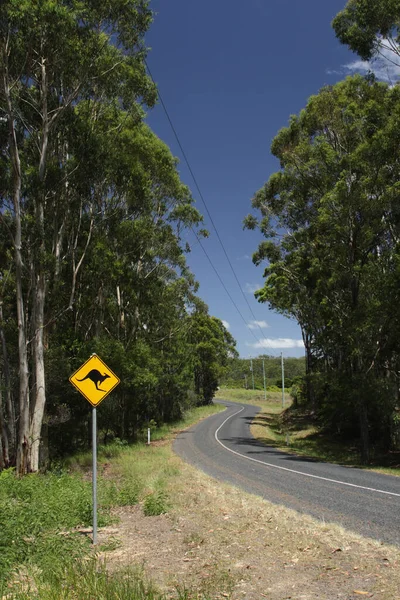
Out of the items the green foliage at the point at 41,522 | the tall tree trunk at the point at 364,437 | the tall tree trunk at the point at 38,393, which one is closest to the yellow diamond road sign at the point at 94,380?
the green foliage at the point at 41,522

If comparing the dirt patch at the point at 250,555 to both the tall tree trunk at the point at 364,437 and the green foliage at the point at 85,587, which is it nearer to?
the green foliage at the point at 85,587

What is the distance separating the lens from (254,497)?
1120cm

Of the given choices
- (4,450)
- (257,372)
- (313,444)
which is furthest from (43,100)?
(257,372)

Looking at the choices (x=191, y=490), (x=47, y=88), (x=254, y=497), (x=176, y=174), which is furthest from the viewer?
(x=176, y=174)

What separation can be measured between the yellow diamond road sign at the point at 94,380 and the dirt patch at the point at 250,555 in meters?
2.23

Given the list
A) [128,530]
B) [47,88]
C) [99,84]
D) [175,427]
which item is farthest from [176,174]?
[175,427]

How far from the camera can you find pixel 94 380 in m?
7.96

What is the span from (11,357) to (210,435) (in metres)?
17.3

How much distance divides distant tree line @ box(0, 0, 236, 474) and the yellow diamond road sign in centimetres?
784

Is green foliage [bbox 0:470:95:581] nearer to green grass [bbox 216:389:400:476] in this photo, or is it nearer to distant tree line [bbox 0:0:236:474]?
distant tree line [bbox 0:0:236:474]

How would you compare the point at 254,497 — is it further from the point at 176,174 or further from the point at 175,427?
the point at 175,427

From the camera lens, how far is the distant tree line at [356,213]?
19.7 metres

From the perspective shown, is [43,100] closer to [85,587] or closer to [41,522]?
[41,522]

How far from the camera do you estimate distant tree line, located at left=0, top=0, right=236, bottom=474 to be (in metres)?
15.3
